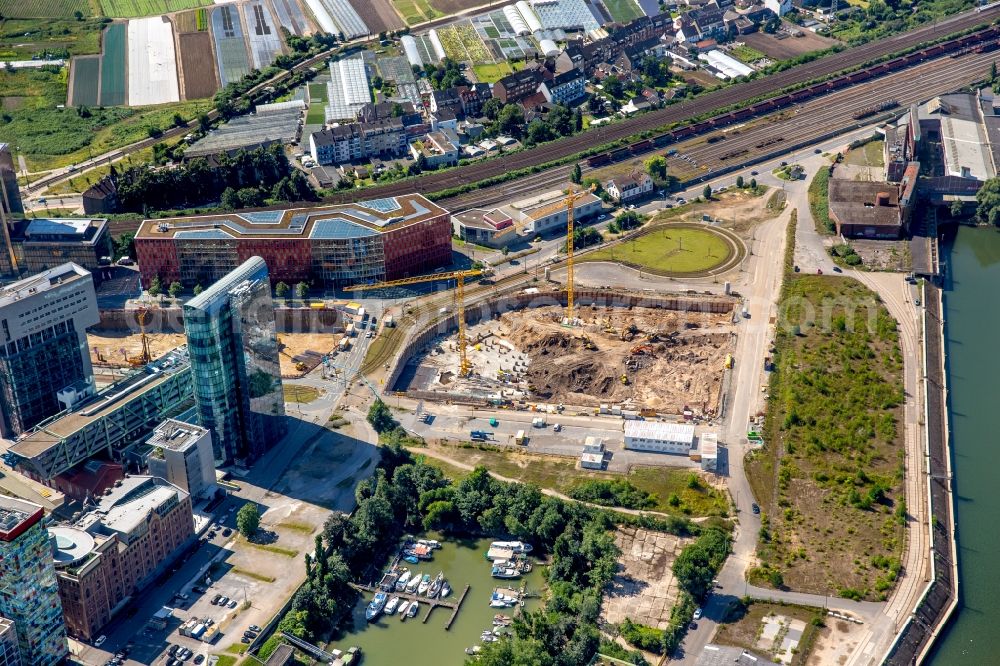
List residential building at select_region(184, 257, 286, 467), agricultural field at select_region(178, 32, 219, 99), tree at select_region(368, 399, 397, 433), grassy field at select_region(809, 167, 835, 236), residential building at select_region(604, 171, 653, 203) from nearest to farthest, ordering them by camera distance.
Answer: residential building at select_region(184, 257, 286, 467)
tree at select_region(368, 399, 397, 433)
grassy field at select_region(809, 167, 835, 236)
residential building at select_region(604, 171, 653, 203)
agricultural field at select_region(178, 32, 219, 99)

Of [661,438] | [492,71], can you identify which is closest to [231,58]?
[492,71]

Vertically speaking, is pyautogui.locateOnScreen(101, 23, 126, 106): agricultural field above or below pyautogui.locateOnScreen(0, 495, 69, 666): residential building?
above

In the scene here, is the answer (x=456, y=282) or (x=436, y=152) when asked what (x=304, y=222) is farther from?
(x=436, y=152)

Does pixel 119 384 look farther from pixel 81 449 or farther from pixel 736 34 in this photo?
pixel 736 34

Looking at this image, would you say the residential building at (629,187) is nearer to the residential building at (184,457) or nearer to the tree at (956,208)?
the tree at (956,208)

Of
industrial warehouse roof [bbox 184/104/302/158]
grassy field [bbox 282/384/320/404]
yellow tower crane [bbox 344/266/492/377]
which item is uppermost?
industrial warehouse roof [bbox 184/104/302/158]

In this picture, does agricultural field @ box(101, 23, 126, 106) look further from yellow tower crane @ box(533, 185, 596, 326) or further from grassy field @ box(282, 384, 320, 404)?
grassy field @ box(282, 384, 320, 404)

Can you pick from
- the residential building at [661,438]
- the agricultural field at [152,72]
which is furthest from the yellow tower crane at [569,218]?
the agricultural field at [152,72]

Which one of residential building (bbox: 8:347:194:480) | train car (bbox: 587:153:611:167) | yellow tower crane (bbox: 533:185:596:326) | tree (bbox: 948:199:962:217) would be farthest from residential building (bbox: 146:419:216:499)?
tree (bbox: 948:199:962:217)
